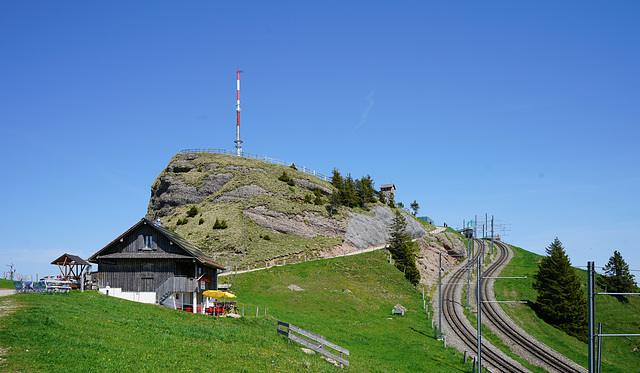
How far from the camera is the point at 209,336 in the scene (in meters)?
29.6

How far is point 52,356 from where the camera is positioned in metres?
19.9

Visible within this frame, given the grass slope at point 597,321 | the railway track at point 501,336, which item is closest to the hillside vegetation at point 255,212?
the railway track at point 501,336

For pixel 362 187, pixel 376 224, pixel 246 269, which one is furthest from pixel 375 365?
pixel 362 187

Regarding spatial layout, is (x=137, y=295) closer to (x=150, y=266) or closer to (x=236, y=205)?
(x=150, y=266)

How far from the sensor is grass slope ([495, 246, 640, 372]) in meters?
59.6

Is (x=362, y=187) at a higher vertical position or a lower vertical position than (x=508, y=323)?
higher

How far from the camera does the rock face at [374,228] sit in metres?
112

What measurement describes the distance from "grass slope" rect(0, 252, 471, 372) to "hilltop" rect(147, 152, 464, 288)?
2219 centimetres

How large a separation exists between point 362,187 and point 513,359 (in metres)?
82.6

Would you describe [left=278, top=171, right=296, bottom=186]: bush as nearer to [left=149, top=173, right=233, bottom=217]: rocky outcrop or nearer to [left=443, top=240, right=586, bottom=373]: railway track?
[left=149, top=173, right=233, bottom=217]: rocky outcrop

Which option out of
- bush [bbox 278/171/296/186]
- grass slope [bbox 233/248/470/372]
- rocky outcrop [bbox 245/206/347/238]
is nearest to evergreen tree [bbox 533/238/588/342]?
grass slope [bbox 233/248/470/372]

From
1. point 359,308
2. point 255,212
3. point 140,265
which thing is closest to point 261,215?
point 255,212

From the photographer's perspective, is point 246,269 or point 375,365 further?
point 246,269

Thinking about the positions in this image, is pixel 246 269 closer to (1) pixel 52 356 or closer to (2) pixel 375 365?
(2) pixel 375 365
